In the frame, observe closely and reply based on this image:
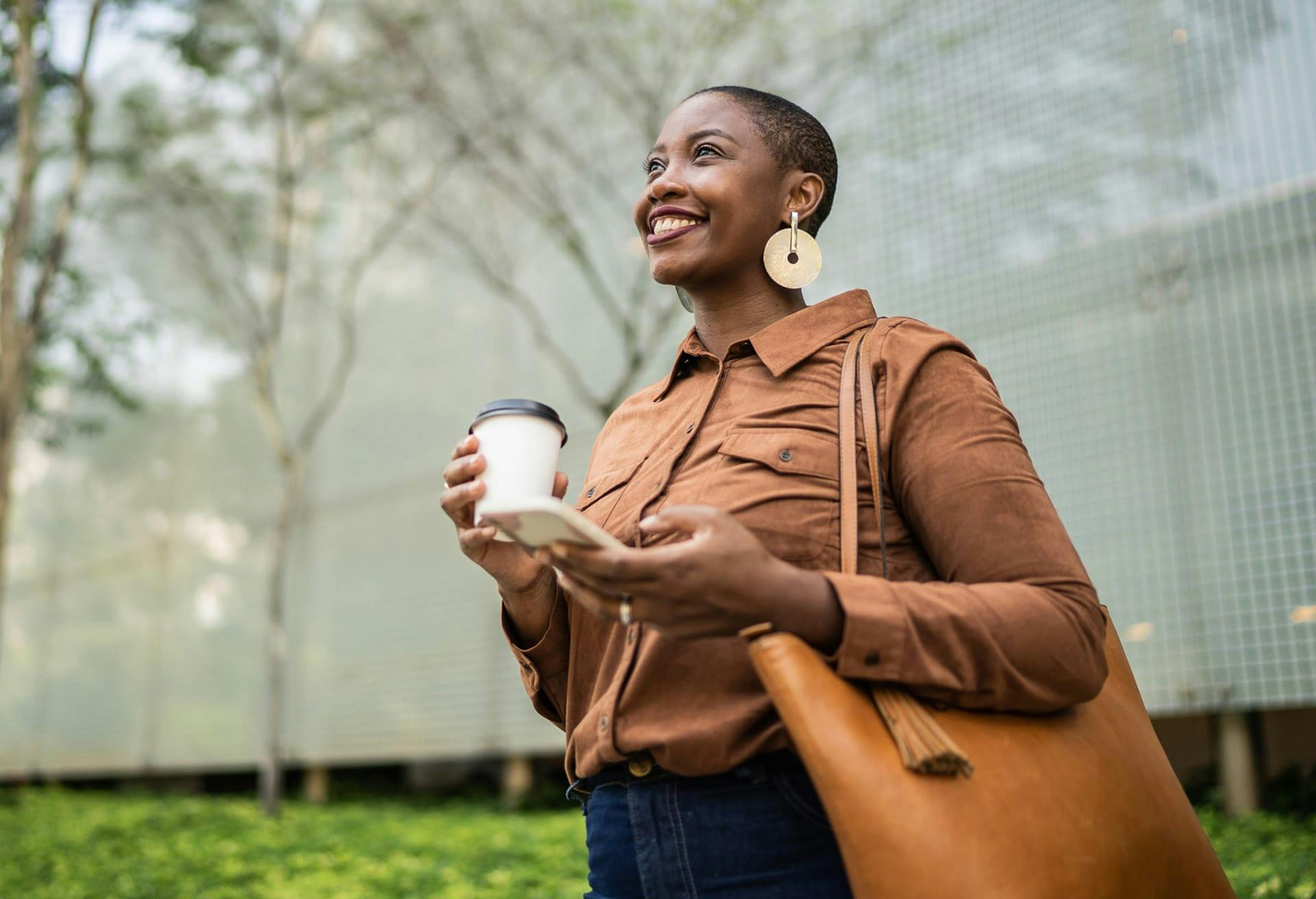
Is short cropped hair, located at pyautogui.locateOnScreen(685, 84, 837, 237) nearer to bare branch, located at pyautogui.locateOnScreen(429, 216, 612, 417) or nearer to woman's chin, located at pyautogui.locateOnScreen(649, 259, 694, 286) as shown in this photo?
woman's chin, located at pyautogui.locateOnScreen(649, 259, 694, 286)

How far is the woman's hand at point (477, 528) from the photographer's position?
1356mm

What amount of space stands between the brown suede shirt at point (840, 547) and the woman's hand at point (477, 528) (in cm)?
9

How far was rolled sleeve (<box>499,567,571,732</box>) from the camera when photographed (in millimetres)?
1587

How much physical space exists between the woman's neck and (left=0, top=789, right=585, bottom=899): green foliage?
431 centimetres

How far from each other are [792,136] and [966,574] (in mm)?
724

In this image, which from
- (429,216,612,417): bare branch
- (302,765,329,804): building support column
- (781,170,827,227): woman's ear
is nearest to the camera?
(781,170,827,227): woman's ear

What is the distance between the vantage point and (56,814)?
10.4 metres

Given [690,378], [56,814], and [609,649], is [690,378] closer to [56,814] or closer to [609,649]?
[609,649]

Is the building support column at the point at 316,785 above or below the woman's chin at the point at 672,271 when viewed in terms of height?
below

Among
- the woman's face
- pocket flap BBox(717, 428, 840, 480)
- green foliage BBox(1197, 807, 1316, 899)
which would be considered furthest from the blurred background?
pocket flap BBox(717, 428, 840, 480)

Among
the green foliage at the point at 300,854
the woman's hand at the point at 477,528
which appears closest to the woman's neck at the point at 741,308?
the woman's hand at the point at 477,528

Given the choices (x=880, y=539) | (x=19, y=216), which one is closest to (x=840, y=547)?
(x=880, y=539)

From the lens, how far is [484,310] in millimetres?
10227

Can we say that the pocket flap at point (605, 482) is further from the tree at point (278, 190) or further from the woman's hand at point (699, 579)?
the tree at point (278, 190)
